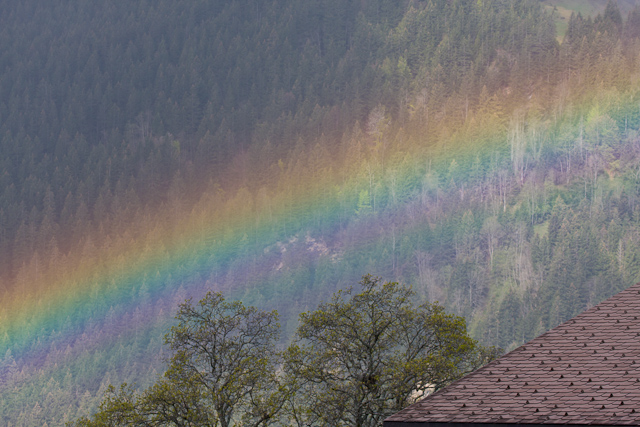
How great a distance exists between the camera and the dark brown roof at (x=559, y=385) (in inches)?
737

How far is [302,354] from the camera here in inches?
1679

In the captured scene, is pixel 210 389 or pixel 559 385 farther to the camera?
pixel 210 389

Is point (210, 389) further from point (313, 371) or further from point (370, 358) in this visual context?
point (370, 358)

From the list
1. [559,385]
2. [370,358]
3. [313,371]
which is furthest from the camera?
[370,358]

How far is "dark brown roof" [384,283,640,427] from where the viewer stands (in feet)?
61.4

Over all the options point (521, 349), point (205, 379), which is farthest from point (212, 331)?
point (521, 349)

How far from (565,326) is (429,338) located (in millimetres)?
20993

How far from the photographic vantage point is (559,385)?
19844 millimetres

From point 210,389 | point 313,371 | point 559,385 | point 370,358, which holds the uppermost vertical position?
point 370,358

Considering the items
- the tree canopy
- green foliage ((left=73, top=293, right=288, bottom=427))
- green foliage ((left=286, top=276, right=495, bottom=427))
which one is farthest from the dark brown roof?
green foliage ((left=73, top=293, right=288, bottom=427))

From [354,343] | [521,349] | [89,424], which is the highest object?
[354,343]

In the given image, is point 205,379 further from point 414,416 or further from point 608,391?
point 608,391

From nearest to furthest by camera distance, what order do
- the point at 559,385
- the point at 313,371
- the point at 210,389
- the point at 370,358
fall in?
1. the point at 559,385
2. the point at 210,389
3. the point at 313,371
4. the point at 370,358

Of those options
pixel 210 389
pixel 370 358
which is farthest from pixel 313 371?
pixel 210 389
